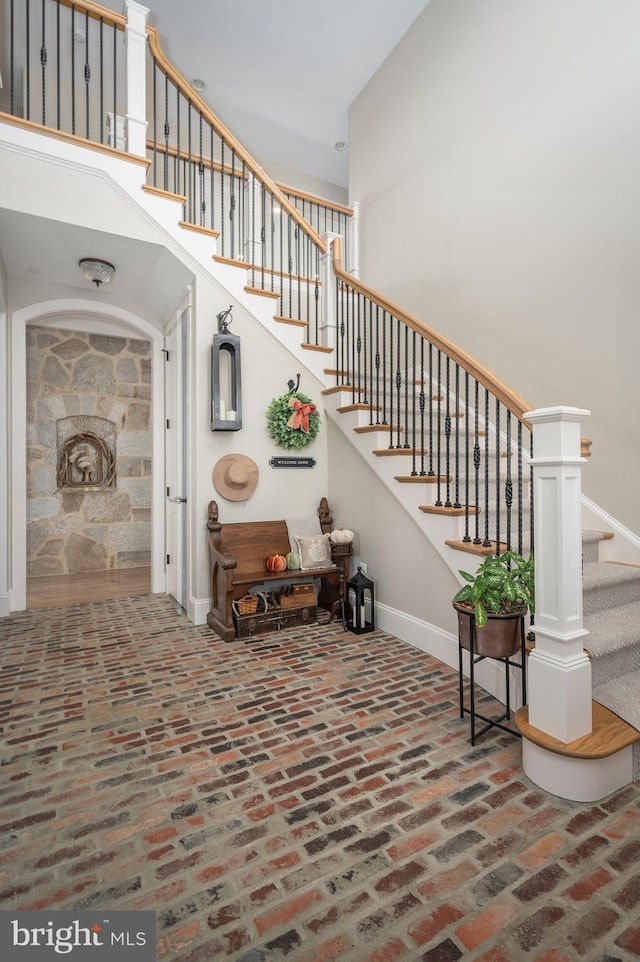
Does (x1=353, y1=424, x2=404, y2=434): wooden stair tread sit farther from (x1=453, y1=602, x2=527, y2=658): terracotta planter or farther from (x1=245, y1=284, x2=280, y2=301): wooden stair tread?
(x1=453, y1=602, x2=527, y2=658): terracotta planter

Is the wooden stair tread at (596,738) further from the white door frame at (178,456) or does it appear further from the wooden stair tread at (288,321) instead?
the wooden stair tread at (288,321)

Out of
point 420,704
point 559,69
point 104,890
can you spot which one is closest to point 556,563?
point 420,704

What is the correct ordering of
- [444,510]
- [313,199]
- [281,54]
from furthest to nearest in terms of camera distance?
[313,199] < [281,54] < [444,510]

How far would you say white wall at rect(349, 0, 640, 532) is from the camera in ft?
9.52

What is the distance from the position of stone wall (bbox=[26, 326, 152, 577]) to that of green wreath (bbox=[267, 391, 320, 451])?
263 centimetres

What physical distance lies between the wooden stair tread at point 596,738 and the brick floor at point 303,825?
20cm

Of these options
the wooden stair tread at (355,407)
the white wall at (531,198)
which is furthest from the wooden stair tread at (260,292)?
the white wall at (531,198)

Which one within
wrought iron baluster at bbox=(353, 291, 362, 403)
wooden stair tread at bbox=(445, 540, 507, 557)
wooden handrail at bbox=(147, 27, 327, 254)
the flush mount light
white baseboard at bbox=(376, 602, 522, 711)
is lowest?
white baseboard at bbox=(376, 602, 522, 711)

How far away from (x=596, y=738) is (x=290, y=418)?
2.86 meters

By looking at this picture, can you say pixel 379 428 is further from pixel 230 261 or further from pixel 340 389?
pixel 230 261

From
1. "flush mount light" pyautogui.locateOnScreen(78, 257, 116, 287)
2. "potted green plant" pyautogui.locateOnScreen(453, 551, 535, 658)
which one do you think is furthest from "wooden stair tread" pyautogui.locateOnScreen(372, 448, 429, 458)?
"flush mount light" pyautogui.locateOnScreen(78, 257, 116, 287)

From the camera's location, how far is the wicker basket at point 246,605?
11.1 ft

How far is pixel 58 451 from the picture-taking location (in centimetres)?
534

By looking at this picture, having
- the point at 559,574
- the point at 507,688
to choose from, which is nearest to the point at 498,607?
the point at 559,574
